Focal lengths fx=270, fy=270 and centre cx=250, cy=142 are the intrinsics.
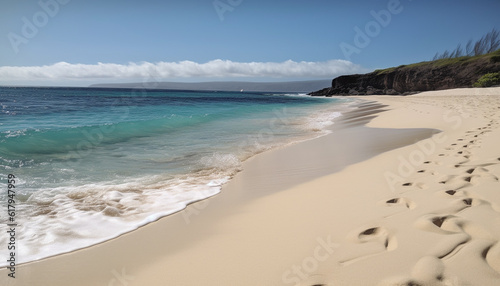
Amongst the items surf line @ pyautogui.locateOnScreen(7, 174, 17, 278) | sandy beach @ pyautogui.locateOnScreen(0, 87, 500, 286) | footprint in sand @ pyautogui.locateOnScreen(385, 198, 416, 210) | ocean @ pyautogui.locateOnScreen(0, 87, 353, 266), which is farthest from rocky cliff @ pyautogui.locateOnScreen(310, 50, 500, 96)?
surf line @ pyautogui.locateOnScreen(7, 174, 17, 278)

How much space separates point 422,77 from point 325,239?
72.8m

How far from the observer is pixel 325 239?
2.30 meters

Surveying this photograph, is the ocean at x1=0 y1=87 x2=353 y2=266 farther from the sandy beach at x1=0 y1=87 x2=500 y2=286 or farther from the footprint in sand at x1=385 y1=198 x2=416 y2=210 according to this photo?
the footprint in sand at x1=385 y1=198 x2=416 y2=210

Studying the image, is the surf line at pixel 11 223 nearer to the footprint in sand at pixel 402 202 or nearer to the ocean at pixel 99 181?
the ocean at pixel 99 181

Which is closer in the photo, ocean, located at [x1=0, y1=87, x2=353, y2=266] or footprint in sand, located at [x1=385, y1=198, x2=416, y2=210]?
footprint in sand, located at [x1=385, y1=198, x2=416, y2=210]

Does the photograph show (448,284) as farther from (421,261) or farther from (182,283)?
(182,283)

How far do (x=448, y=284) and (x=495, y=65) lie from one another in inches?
2500

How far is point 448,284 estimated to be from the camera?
1548 millimetres

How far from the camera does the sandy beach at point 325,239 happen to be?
5.84 ft

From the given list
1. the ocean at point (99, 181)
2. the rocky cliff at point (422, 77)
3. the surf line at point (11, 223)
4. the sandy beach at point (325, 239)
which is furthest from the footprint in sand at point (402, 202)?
the rocky cliff at point (422, 77)

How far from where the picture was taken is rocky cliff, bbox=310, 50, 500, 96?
50.4 m

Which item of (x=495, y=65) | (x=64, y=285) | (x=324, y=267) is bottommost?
(x=64, y=285)

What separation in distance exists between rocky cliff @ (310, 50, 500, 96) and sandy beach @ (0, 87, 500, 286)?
201ft

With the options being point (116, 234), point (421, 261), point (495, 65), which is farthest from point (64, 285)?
point (495, 65)
